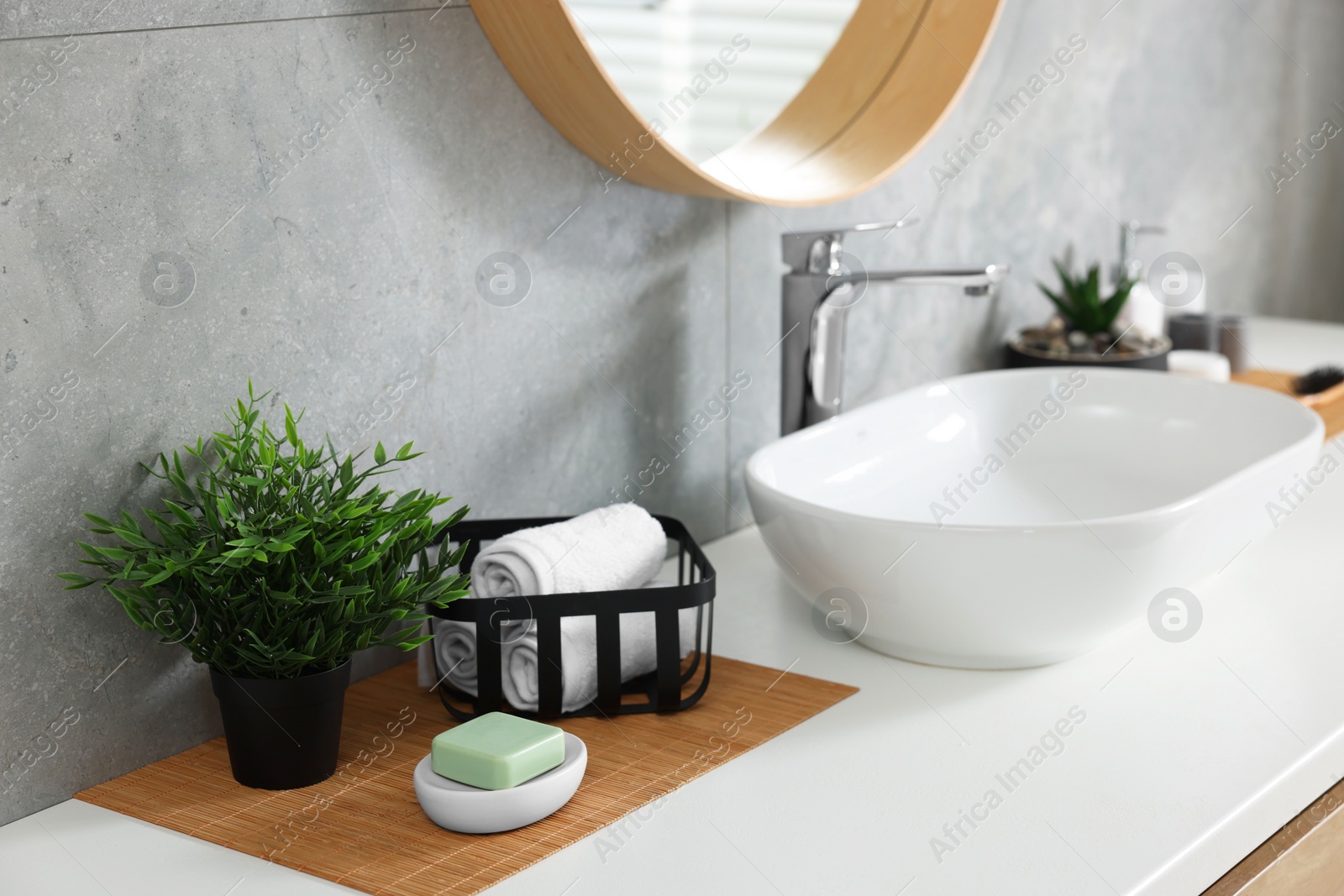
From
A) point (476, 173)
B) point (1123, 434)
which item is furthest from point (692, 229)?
point (1123, 434)

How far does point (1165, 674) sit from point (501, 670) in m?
0.49

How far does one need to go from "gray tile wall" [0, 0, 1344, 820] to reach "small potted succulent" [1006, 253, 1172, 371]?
14 centimetres

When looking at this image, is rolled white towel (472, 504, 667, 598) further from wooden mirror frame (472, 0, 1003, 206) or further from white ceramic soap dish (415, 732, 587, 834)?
wooden mirror frame (472, 0, 1003, 206)

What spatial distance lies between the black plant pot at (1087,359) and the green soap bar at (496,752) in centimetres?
95

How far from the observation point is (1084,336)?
62.3 inches

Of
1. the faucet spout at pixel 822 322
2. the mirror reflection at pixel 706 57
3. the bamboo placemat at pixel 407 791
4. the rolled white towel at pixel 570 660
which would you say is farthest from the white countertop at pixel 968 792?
the mirror reflection at pixel 706 57

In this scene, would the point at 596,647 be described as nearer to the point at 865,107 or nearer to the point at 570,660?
the point at 570,660

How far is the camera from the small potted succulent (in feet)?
5.00

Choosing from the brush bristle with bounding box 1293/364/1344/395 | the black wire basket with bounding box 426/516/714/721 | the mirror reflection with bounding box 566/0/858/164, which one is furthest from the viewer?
the mirror reflection with bounding box 566/0/858/164

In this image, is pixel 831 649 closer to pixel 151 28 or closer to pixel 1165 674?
pixel 1165 674

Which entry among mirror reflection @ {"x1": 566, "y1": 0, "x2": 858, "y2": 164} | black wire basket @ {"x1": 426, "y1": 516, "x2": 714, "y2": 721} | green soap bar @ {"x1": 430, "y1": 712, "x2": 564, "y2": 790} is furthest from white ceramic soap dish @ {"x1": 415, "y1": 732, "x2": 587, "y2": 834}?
mirror reflection @ {"x1": 566, "y1": 0, "x2": 858, "y2": 164}

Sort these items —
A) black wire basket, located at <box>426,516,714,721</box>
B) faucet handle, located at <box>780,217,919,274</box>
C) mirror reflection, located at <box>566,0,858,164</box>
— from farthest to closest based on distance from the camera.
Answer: mirror reflection, located at <box>566,0,858,164</box> < faucet handle, located at <box>780,217,919,274</box> < black wire basket, located at <box>426,516,714,721</box>

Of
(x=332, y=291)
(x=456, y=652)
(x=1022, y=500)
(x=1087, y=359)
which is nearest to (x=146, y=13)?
(x=332, y=291)

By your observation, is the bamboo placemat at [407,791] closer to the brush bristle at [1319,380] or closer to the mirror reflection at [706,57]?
the brush bristle at [1319,380]
